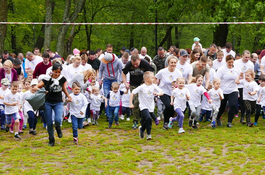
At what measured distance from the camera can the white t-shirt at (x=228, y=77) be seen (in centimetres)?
1041

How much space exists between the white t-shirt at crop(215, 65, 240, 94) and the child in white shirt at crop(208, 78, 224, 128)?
196 millimetres

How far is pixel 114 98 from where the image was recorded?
11109 mm

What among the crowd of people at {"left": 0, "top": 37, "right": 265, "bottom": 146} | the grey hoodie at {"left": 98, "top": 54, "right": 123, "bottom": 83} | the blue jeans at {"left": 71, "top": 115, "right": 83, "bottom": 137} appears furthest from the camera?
the grey hoodie at {"left": 98, "top": 54, "right": 123, "bottom": 83}

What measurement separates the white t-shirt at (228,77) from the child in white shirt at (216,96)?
0.20 meters

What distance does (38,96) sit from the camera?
8.16 meters

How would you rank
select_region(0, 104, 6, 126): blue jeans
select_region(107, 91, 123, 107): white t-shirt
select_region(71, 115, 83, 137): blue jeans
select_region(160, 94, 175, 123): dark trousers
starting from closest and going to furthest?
select_region(71, 115, 83, 137): blue jeans < select_region(160, 94, 175, 123): dark trousers < select_region(0, 104, 6, 126): blue jeans < select_region(107, 91, 123, 107): white t-shirt

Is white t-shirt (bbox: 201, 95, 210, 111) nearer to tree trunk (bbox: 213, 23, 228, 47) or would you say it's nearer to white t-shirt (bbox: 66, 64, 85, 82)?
white t-shirt (bbox: 66, 64, 85, 82)

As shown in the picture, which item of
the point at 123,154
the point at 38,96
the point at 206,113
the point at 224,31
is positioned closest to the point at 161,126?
the point at 206,113

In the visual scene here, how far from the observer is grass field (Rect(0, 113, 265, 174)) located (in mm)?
6770

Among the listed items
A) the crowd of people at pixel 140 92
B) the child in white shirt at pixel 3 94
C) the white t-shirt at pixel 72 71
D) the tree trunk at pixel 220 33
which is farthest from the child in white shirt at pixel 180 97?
the tree trunk at pixel 220 33

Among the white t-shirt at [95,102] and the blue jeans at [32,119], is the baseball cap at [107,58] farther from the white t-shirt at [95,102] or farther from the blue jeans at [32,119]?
the blue jeans at [32,119]

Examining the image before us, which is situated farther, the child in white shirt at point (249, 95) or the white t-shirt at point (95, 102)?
the white t-shirt at point (95, 102)

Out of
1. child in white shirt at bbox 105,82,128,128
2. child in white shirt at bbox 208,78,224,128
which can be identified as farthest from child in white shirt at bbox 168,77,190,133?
child in white shirt at bbox 105,82,128,128

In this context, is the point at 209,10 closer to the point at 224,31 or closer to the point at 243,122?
the point at 224,31
